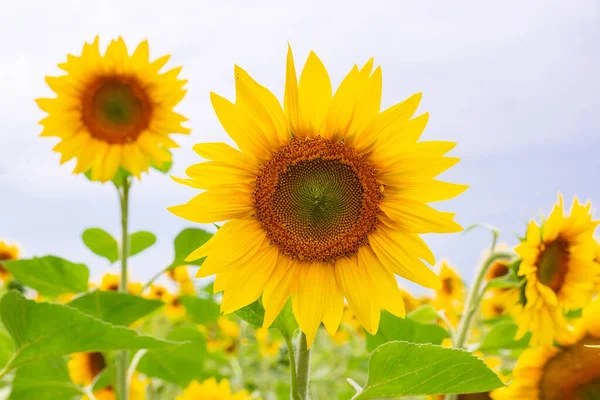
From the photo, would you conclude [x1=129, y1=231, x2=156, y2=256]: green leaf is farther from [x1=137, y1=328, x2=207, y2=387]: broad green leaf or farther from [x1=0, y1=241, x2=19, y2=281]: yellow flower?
[x1=0, y1=241, x2=19, y2=281]: yellow flower

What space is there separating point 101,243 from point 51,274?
41 centimetres

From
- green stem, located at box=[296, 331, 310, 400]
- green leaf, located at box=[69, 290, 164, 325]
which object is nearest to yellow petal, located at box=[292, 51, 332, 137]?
green stem, located at box=[296, 331, 310, 400]

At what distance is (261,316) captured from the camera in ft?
5.20

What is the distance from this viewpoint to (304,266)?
1.67 metres

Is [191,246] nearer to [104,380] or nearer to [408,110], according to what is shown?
[104,380]

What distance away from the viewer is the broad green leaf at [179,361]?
2971mm

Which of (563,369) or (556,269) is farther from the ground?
(556,269)

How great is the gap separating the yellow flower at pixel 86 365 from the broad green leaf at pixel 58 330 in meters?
2.23

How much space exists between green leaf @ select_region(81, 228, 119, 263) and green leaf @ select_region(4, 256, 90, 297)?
31 centimetres

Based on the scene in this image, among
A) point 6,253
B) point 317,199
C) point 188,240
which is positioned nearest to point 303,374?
point 317,199

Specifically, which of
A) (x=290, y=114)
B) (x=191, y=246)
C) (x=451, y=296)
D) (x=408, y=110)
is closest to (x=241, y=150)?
(x=290, y=114)

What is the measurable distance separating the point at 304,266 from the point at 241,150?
1.19ft

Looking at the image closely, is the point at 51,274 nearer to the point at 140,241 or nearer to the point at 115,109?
the point at 140,241

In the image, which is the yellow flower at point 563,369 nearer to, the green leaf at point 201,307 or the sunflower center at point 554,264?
the sunflower center at point 554,264
